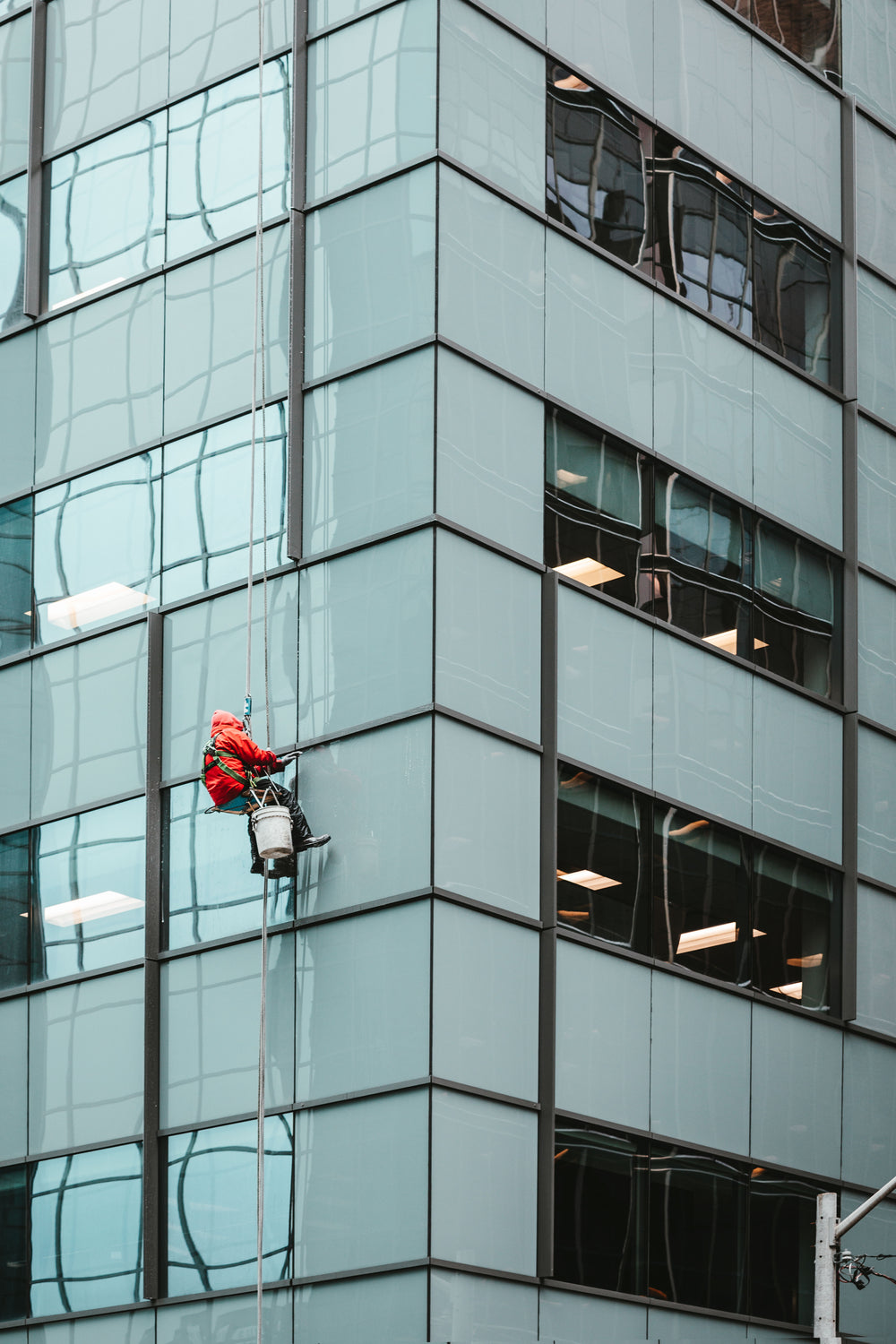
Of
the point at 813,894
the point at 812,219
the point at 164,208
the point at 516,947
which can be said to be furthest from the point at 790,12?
the point at 516,947

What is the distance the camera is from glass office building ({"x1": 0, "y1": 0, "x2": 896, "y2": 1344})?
2227cm

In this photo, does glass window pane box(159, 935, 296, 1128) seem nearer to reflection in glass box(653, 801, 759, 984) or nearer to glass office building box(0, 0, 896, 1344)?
glass office building box(0, 0, 896, 1344)

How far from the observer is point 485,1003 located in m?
A: 22.1

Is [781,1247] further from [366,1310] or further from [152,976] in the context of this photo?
[152,976]

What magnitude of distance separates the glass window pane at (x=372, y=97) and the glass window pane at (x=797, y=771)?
7774 mm

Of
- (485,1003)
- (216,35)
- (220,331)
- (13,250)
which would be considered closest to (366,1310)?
(485,1003)

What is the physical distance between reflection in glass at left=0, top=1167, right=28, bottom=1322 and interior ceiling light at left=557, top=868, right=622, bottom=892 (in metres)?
6.97

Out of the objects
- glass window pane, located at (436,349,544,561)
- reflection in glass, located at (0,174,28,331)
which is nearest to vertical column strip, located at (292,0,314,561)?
glass window pane, located at (436,349,544,561)

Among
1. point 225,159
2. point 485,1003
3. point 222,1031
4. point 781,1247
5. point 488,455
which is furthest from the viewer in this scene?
point 225,159

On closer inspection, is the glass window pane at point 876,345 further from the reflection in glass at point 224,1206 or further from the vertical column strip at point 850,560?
the reflection in glass at point 224,1206

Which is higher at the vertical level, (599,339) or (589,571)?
(599,339)

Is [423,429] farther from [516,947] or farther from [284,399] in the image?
[516,947]

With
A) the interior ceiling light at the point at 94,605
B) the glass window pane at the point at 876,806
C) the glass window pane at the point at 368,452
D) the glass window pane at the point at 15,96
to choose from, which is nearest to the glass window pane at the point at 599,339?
the glass window pane at the point at 368,452

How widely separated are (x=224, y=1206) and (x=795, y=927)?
26.1 ft
